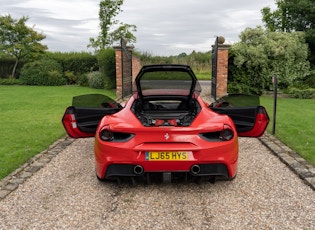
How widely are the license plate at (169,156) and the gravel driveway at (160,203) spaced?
478 millimetres

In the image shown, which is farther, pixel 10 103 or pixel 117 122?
pixel 10 103

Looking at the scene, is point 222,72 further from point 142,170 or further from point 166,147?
point 142,170

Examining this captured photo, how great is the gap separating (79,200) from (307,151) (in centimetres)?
391

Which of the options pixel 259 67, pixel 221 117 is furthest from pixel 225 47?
pixel 221 117

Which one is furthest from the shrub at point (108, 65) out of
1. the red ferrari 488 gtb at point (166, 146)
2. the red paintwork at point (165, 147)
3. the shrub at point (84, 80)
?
the red paintwork at point (165, 147)

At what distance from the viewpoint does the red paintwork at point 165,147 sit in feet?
12.2

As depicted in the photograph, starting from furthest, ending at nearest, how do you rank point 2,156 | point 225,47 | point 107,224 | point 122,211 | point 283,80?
point 283,80, point 225,47, point 2,156, point 122,211, point 107,224

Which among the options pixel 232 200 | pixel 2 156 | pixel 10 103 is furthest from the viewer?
pixel 10 103

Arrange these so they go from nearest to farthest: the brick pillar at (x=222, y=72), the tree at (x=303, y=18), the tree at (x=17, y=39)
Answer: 1. the brick pillar at (x=222, y=72)
2. the tree at (x=303, y=18)
3. the tree at (x=17, y=39)

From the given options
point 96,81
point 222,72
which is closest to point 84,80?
point 96,81

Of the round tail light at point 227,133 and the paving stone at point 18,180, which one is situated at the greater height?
the round tail light at point 227,133

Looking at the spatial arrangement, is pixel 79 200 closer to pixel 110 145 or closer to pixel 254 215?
pixel 110 145

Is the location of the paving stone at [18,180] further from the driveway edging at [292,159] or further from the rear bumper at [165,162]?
the driveway edging at [292,159]

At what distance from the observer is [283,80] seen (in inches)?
595
